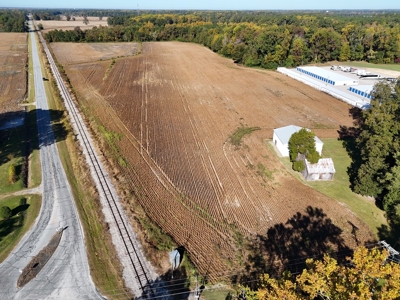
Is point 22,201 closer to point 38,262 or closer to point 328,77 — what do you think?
point 38,262

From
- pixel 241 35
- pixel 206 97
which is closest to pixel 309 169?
pixel 206 97

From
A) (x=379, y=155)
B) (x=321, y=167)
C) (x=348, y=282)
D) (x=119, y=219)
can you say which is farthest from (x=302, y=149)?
(x=119, y=219)

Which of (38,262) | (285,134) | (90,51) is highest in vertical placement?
(90,51)

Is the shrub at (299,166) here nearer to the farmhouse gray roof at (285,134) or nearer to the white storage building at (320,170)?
the white storage building at (320,170)

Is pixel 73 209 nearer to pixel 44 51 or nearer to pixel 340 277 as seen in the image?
pixel 340 277

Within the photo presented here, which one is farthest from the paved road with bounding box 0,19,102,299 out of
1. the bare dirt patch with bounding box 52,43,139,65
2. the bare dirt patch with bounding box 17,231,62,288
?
the bare dirt patch with bounding box 52,43,139,65

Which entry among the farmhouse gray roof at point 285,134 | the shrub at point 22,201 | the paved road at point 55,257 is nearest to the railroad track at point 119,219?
the paved road at point 55,257
